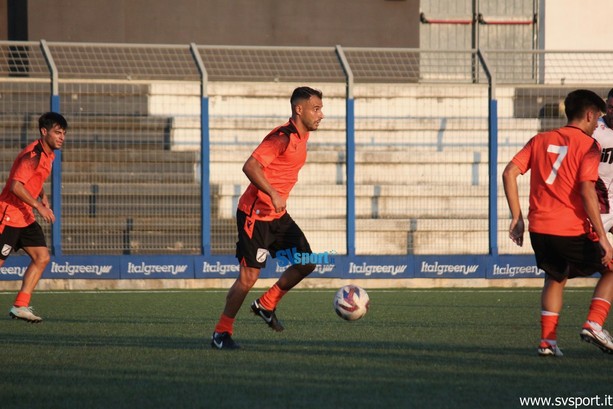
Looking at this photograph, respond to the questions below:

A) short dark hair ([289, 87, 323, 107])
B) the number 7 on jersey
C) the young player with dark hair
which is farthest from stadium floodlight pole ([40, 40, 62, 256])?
the number 7 on jersey

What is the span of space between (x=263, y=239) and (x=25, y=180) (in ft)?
11.3

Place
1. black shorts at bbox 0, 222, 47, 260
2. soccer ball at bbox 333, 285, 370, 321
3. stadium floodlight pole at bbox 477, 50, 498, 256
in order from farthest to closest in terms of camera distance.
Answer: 1. stadium floodlight pole at bbox 477, 50, 498, 256
2. black shorts at bbox 0, 222, 47, 260
3. soccer ball at bbox 333, 285, 370, 321

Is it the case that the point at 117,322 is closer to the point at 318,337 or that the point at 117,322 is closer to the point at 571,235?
the point at 318,337

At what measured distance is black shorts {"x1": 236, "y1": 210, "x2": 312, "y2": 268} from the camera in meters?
7.98

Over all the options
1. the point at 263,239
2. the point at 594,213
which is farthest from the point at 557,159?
the point at 263,239

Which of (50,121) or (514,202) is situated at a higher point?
(50,121)

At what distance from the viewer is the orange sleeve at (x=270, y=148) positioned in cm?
782

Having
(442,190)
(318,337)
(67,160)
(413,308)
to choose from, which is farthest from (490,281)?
(318,337)

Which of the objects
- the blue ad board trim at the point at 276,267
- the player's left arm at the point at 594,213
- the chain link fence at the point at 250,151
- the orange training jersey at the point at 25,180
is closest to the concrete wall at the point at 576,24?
the chain link fence at the point at 250,151

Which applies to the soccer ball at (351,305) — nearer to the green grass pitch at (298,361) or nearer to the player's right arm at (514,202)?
the green grass pitch at (298,361)

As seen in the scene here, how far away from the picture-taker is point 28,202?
33.6ft

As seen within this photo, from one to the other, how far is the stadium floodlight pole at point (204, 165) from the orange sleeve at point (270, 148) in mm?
7856

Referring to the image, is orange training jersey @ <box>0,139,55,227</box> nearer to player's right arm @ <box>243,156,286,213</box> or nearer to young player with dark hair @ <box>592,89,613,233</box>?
player's right arm @ <box>243,156,286,213</box>

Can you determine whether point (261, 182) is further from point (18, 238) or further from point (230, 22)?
point (230, 22)
